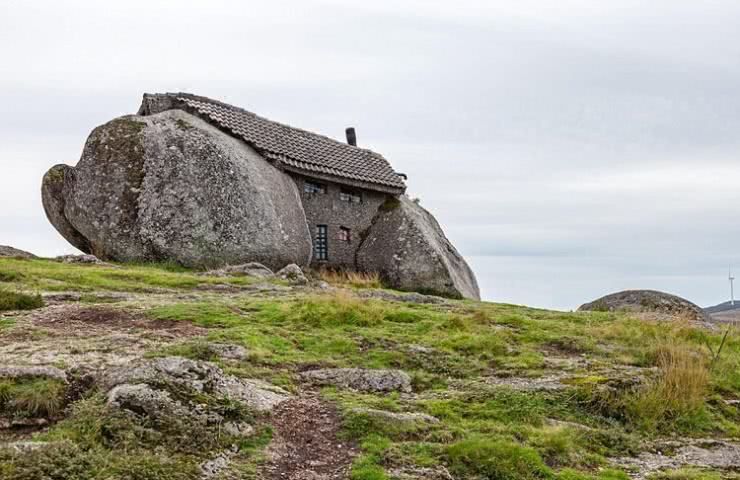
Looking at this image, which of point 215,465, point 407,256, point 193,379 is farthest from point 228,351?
point 407,256

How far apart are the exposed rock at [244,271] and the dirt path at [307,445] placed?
1410 centimetres

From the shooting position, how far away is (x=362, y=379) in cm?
1259

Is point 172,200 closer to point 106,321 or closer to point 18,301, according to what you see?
point 18,301

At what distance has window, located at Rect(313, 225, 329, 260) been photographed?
1324 inches

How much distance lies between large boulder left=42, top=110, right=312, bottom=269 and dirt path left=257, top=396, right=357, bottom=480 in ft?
57.0

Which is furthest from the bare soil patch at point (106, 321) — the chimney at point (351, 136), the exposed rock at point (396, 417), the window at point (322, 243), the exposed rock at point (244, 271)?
the chimney at point (351, 136)

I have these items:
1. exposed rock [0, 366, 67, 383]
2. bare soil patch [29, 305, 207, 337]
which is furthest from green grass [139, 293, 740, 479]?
exposed rock [0, 366, 67, 383]

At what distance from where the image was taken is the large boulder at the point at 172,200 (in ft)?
90.4

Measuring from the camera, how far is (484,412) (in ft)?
37.6

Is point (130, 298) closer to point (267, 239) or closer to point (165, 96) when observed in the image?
point (267, 239)

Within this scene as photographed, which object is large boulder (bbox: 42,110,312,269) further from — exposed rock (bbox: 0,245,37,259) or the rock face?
the rock face

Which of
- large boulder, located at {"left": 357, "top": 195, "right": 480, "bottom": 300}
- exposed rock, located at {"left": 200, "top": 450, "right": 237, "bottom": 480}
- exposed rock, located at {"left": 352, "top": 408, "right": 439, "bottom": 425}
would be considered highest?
large boulder, located at {"left": 357, "top": 195, "right": 480, "bottom": 300}

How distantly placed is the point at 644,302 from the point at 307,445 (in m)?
26.1

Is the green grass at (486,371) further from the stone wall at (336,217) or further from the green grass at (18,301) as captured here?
the stone wall at (336,217)
